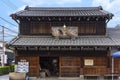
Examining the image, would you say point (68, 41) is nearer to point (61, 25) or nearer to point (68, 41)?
point (68, 41)

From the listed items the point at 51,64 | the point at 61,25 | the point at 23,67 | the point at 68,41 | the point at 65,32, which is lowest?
the point at 51,64

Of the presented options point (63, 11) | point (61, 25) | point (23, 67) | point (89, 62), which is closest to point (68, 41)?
point (61, 25)

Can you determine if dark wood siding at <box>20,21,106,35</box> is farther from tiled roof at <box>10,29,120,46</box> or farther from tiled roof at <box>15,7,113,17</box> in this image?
tiled roof at <box>15,7,113,17</box>

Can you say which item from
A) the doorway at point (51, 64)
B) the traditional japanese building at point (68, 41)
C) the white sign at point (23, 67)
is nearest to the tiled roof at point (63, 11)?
the traditional japanese building at point (68, 41)

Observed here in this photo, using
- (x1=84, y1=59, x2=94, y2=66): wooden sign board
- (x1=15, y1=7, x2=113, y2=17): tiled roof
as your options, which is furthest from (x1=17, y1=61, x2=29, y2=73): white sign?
(x1=84, y1=59, x2=94, y2=66): wooden sign board

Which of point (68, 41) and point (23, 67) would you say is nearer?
point (23, 67)

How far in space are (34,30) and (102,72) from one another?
25.7ft

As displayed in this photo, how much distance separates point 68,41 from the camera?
94.7ft

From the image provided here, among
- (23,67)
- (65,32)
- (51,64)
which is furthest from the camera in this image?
(51,64)

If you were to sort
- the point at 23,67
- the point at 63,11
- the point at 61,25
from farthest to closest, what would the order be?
the point at 63,11, the point at 61,25, the point at 23,67

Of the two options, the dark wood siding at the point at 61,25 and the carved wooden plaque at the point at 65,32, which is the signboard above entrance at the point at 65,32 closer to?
the carved wooden plaque at the point at 65,32

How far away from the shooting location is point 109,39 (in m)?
29.1

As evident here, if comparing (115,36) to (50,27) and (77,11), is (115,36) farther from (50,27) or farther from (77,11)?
(50,27)

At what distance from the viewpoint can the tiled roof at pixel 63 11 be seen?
98.3 feet
